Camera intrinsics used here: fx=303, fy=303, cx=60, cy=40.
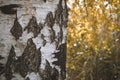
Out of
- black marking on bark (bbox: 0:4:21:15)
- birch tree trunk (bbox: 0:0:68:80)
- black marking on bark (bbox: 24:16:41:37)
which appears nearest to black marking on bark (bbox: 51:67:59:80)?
birch tree trunk (bbox: 0:0:68:80)

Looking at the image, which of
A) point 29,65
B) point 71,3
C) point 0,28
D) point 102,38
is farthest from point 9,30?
point 102,38

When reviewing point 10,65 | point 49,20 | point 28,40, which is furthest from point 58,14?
point 10,65

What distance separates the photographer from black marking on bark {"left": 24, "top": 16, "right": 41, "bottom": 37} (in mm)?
1090

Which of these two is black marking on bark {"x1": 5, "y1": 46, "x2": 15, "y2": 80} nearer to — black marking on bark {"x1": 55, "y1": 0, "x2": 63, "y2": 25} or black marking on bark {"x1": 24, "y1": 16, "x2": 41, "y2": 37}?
black marking on bark {"x1": 24, "y1": 16, "x2": 41, "y2": 37}

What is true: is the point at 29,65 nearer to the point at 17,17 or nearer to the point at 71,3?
the point at 17,17

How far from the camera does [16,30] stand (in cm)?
108

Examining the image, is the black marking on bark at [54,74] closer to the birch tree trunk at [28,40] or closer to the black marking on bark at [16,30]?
the birch tree trunk at [28,40]

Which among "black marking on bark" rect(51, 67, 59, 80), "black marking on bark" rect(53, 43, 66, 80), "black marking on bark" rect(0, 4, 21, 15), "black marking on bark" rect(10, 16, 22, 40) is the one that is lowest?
"black marking on bark" rect(51, 67, 59, 80)

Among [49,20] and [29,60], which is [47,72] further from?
[49,20]

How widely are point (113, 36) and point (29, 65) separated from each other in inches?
159

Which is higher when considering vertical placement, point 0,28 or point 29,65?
point 0,28

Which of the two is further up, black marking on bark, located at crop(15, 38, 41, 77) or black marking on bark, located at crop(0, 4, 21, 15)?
black marking on bark, located at crop(0, 4, 21, 15)

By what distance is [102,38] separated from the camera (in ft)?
16.0

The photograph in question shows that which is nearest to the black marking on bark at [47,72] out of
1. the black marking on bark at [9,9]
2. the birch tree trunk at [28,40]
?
the birch tree trunk at [28,40]
